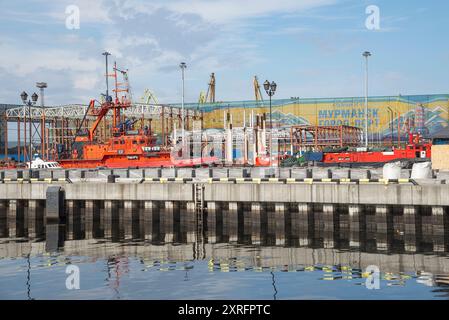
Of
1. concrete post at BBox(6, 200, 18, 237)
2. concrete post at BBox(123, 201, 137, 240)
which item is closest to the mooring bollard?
concrete post at BBox(6, 200, 18, 237)

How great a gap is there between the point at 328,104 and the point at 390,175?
95.3m

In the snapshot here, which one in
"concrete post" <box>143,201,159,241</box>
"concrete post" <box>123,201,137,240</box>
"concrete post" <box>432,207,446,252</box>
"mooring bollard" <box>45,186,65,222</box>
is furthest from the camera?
"mooring bollard" <box>45,186,65,222</box>

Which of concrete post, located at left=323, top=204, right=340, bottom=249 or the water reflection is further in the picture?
concrete post, located at left=323, top=204, right=340, bottom=249

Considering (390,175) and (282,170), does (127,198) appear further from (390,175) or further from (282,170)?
(390,175)

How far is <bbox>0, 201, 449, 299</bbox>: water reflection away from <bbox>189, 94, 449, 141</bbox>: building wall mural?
8621 cm

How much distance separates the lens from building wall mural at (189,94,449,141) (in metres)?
127

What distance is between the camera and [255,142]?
243 ft

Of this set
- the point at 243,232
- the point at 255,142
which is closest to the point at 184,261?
the point at 243,232

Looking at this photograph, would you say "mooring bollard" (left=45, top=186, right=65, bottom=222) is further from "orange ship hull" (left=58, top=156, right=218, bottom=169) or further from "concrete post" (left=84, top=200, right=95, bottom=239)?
"orange ship hull" (left=58, top=156, right=218, bottom=169)

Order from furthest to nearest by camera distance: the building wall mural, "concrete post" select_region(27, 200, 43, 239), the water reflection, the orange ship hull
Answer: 1. the building wall mural
2. the orange ship hull
3. "concrete post" select_region(27, 200, 43, 239)
4. the water reflection

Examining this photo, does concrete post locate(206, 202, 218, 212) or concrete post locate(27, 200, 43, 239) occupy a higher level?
concrete post locate(206, 202, 218, 212)

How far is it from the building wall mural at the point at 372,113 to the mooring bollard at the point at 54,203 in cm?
8562

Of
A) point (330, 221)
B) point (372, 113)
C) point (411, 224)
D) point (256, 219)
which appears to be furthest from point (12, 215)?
point (372, 113)

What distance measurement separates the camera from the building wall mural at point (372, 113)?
127000 mm
